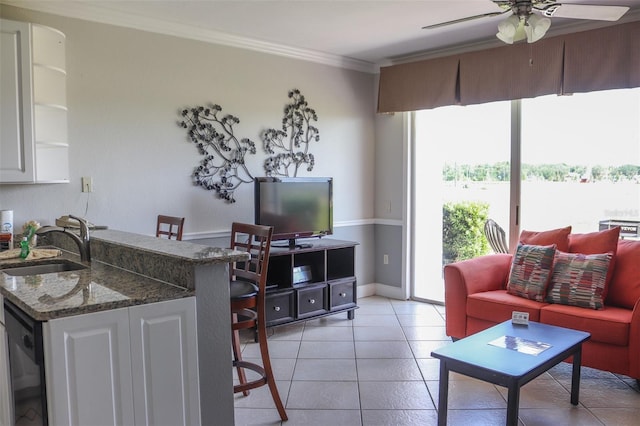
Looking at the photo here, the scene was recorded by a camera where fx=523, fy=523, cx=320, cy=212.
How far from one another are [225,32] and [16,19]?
152cm

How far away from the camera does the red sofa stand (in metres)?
3.11

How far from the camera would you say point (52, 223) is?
3574 mm

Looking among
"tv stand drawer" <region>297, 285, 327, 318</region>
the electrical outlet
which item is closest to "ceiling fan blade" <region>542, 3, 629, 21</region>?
"tv stand drawer" <region>297, 285, 327, 318</region>

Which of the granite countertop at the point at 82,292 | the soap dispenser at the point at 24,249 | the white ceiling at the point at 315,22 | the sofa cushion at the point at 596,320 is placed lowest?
the sofa cushion at the point at 596,320

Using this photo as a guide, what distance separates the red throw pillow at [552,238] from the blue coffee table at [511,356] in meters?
0.96

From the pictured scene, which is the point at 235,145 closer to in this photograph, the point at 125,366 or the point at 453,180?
the point at 453,180

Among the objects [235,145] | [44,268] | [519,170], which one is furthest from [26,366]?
[519,170]

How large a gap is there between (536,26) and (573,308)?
1.83 metres

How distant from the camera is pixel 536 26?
2.65 m

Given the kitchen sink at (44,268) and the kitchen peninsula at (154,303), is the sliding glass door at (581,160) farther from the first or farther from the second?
the kitchen sink at (44,268)

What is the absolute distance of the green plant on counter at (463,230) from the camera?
4941mm

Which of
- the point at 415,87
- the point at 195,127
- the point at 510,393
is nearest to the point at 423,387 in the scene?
the point at 510,393

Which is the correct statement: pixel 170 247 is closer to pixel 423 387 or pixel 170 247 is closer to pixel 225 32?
pixel 423 387

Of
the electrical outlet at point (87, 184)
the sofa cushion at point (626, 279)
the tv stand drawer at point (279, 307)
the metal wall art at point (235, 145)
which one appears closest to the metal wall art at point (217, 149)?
the metal wall art at point (235, 145)
